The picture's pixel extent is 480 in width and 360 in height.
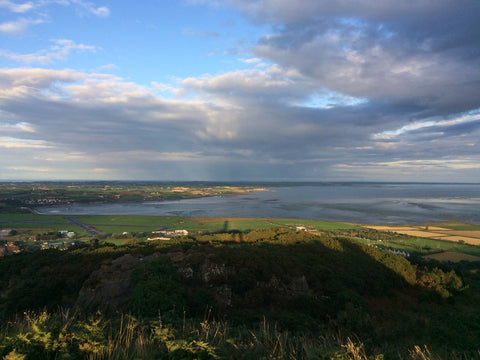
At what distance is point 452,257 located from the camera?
34.4 metres

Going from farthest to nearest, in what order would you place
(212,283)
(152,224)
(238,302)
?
(152,224)
(212,283)
(238,302)

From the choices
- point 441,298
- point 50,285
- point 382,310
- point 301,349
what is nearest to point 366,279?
point 382,310

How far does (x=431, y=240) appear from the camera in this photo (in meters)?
42.6

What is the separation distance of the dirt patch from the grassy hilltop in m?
13.4

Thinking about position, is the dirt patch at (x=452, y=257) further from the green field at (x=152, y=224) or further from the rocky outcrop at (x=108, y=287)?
the rocky outcrop at (x=108, y=287)

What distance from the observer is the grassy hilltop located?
5.12 m

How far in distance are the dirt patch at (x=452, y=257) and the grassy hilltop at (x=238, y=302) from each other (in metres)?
13.4

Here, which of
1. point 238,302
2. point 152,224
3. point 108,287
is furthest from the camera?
point 152,224

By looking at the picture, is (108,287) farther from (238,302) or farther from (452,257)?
(452,257)

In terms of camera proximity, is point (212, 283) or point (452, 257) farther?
point (452, 257)

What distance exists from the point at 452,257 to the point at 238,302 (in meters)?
34.5

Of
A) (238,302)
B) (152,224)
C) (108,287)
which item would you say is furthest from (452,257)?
(152,224)

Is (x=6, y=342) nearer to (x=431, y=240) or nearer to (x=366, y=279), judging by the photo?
(x=366, y=279)

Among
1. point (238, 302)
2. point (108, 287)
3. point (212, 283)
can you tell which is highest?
point (108, 287)
